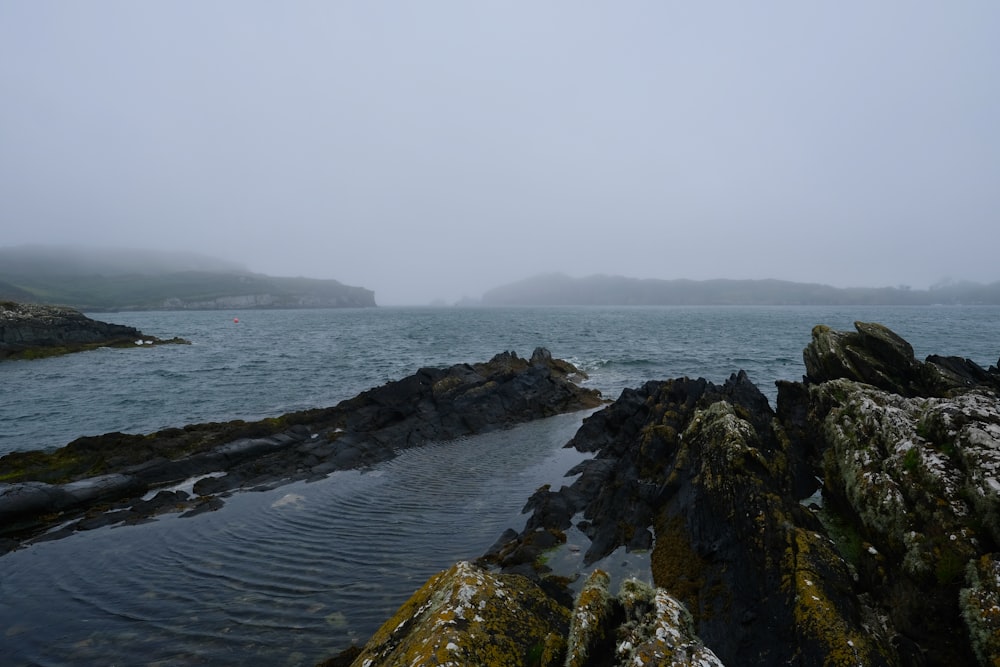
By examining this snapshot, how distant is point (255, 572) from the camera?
1210 centimetres

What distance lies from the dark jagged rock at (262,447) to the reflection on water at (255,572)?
2364mm

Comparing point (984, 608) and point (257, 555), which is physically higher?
point (984, 608)

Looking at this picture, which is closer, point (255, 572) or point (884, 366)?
point (255, 572)

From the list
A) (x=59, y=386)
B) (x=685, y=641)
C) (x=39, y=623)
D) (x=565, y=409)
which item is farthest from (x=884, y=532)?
(x=59, y=386)

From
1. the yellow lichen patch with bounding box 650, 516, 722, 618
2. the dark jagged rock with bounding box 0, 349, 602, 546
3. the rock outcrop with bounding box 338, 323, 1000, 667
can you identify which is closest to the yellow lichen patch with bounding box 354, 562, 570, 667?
the rock outcrop with bounding box 338, 323, 1000, 667

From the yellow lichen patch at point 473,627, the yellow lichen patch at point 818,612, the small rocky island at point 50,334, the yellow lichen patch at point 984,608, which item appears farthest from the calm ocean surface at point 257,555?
the small rocky island at point 50,334

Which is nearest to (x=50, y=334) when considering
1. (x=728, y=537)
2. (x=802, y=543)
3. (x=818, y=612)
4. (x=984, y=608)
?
(x=728, y=537)

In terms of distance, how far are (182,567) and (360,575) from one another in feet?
17.4

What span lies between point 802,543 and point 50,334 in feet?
341

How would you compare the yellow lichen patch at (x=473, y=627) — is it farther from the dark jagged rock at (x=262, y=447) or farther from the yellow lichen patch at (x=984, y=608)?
the dark jagged rock at (x=262, y=447)

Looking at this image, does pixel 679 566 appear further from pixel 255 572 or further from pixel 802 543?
pixel 255 572

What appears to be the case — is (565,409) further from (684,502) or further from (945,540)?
(945,540)

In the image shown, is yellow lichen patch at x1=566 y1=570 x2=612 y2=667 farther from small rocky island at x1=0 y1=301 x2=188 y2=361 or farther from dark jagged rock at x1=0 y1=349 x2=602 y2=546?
small rocky island at x1=0 y1=301 x2=188 y2=361

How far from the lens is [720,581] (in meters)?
9.09
